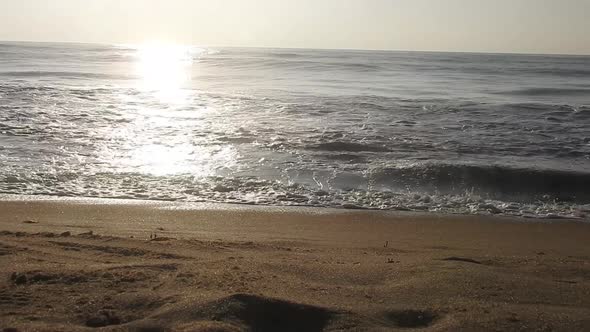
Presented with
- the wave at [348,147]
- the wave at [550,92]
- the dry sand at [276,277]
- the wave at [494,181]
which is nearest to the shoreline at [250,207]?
the dry sand at [276,277]

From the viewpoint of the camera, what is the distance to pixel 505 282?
3.36 meters

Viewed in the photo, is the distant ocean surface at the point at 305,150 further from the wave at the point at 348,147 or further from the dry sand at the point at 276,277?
the dry sand at the point at 276,277

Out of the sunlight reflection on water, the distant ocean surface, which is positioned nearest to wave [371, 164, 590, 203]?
the distant ocean surface

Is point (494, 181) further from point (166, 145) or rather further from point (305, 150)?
point (166, 145)

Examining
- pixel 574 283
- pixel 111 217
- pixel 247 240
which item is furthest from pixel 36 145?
pixel 574 283

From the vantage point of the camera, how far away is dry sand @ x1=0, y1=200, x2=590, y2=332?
2703mm

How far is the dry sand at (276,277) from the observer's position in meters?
2.70

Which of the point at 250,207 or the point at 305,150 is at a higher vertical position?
the point at 305,150

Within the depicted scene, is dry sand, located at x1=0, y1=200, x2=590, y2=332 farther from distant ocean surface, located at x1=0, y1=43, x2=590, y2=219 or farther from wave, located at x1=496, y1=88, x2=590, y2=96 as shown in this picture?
wave, located at x1=496, y1=88, x2=590, y2=96

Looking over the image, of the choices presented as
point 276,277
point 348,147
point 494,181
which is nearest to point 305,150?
point 348,147

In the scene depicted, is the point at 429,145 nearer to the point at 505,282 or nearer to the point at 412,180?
the point at 412,180

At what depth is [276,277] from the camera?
337cm

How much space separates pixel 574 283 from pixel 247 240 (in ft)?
8.54

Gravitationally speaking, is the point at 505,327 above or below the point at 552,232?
above
